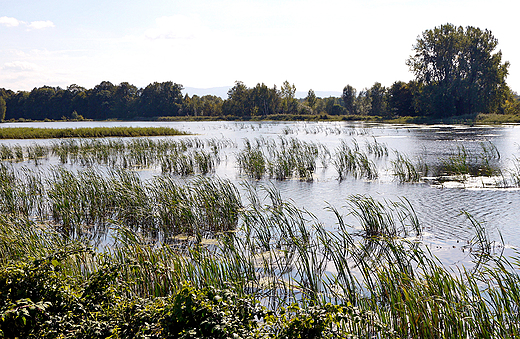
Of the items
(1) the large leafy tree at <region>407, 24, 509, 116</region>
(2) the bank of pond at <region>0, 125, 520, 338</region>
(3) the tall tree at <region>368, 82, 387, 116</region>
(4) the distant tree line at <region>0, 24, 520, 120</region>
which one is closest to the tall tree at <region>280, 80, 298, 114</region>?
(4) the distant tree line at <region>0, 24, 520, 120</region>

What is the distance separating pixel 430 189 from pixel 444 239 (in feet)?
20.0

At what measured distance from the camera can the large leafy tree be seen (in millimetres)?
65188

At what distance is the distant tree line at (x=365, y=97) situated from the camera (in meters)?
65.9

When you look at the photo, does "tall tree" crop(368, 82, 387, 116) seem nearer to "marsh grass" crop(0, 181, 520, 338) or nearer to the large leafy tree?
the large leafy tree

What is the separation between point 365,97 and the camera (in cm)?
11188

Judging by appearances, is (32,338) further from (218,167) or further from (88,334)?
(218,167)

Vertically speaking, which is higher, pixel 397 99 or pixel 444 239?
pixel 397 99

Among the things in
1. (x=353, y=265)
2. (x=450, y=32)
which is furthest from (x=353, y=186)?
(x=450, y=32)

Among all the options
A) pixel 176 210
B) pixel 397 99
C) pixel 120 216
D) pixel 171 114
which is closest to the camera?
pixel 176 210

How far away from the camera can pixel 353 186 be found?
15.6 metres

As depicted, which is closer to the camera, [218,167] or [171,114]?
[218,167]

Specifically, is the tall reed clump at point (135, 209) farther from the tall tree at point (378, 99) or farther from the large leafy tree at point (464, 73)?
the tall tree at point (378, 99)

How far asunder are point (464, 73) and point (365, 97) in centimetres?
4547

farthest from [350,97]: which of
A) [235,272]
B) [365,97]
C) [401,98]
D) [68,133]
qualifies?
[235,272]
